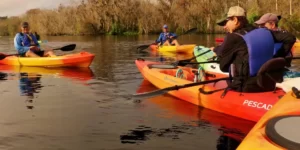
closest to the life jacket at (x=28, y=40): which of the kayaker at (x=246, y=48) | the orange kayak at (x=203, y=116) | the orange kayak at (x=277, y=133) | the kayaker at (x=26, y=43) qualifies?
the kayaker at (x=26, y=43)

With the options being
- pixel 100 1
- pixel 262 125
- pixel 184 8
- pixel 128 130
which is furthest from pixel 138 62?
pixel 100 1

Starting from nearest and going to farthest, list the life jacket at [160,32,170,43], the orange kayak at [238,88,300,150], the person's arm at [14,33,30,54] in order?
the orange kayak at [238,88,300,150], the person's arm at [14,33,30,54], the life jacket at [160,32,170,43]

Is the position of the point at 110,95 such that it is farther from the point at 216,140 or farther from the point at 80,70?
the point at 80,70

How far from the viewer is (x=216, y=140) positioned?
15.9ft

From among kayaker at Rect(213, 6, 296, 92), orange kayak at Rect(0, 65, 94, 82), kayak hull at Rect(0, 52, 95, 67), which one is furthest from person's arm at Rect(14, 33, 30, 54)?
kayaker at Rect(213, 6, 296, 92)

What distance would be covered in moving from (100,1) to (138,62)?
33.1 m

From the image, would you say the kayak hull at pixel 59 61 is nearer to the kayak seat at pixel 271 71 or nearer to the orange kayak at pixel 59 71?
the orange kayak at pixel 59 71

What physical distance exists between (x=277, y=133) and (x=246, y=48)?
8.95 feet

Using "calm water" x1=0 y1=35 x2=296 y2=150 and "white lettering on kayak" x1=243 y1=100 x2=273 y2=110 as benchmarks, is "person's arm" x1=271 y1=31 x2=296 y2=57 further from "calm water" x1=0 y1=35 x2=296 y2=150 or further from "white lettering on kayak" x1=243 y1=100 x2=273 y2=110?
"calm water" x1=0 y1=35 x2=296 y2=150

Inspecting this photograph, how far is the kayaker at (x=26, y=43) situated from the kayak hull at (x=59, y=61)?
273 mm

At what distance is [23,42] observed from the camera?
→ 12023mm

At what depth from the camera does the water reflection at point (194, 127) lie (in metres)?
4.92

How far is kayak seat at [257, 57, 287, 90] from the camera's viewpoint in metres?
4.73

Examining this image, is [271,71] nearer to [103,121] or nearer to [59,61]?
[103,121]
